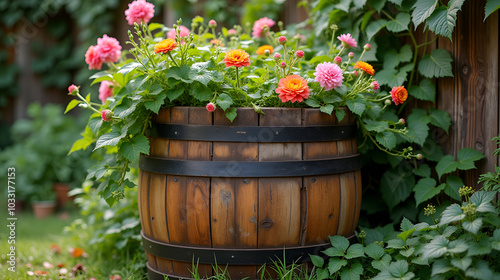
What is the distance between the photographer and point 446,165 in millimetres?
2109

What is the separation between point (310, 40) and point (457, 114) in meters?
0.92

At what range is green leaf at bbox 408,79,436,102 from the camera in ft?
7.27

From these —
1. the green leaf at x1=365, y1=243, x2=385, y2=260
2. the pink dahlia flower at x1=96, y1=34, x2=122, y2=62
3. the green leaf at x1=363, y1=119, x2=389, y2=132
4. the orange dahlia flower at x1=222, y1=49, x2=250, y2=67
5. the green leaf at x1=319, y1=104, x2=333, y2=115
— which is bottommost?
the green leaf at x1=365, y1=243, x2=385, y2=260

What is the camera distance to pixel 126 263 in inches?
95.3

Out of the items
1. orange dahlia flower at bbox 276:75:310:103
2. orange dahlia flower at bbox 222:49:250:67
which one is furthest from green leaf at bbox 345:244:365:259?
orange dahlia flower at bbox 222:49:250:67

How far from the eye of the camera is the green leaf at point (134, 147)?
70.8 inches

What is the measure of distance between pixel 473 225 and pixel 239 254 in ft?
2.80

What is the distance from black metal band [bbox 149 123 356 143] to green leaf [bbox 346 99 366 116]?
0.13 meters

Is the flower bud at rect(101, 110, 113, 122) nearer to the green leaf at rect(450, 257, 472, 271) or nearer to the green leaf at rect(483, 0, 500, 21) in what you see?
the green leaf at rect(450, 257, 472, 271)

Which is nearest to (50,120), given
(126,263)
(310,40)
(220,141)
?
(126,263)

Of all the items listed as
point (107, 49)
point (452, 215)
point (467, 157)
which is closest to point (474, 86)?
point (467, 157)

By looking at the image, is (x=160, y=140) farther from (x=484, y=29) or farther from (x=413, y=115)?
(x=484, y=29)

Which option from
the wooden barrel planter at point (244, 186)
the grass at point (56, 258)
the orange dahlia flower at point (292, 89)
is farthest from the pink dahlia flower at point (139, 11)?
the grass at point (56, 258)

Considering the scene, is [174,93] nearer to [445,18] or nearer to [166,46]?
[166,46]
